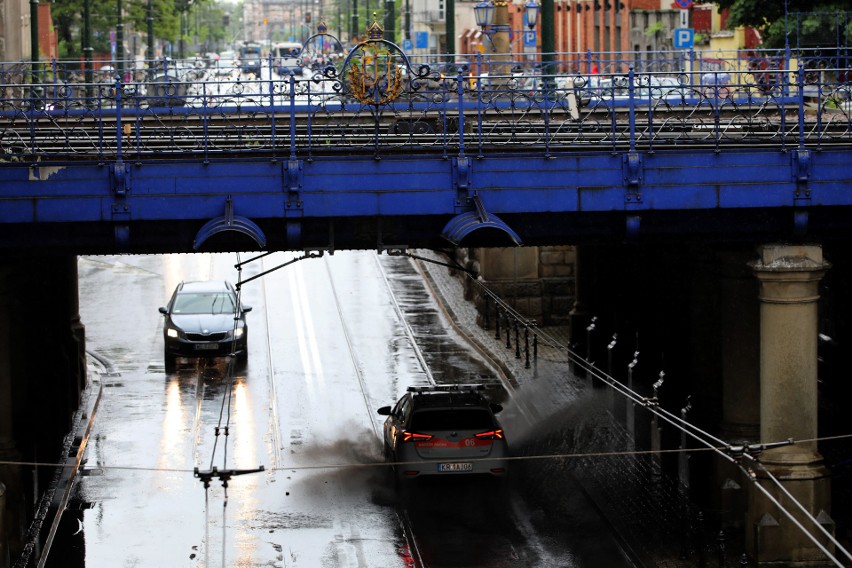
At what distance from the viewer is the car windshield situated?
3631 centimetres

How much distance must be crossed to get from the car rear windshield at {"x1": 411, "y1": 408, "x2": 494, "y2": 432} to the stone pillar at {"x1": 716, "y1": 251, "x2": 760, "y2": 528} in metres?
3.52

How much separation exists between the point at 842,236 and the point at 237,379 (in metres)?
16.0

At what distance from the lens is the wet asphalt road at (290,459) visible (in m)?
21.6

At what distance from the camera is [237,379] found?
34.0 meters

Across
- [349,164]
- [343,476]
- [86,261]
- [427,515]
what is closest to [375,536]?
[427,515]

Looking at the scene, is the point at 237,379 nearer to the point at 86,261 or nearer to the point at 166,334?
the point at 166,334

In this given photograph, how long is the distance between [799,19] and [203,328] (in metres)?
14.8

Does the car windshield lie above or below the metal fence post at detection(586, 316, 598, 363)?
above

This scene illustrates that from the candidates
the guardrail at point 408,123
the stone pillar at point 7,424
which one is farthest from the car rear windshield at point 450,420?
the stone pillar at point 7,424

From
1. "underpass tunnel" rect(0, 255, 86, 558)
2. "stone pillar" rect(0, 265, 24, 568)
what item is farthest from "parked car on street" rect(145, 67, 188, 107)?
Result: "stone pillar" rect(0, 265, 24, 568)

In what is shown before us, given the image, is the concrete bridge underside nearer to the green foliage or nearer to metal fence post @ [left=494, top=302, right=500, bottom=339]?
metal fence post @ [left=494, top=302, right=500, bottom=339]

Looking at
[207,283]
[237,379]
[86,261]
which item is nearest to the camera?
[237,379]

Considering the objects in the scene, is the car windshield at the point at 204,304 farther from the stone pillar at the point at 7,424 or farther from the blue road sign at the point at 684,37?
the blue road sign at the point at 684,37

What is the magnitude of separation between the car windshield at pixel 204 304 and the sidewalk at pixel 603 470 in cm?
579
